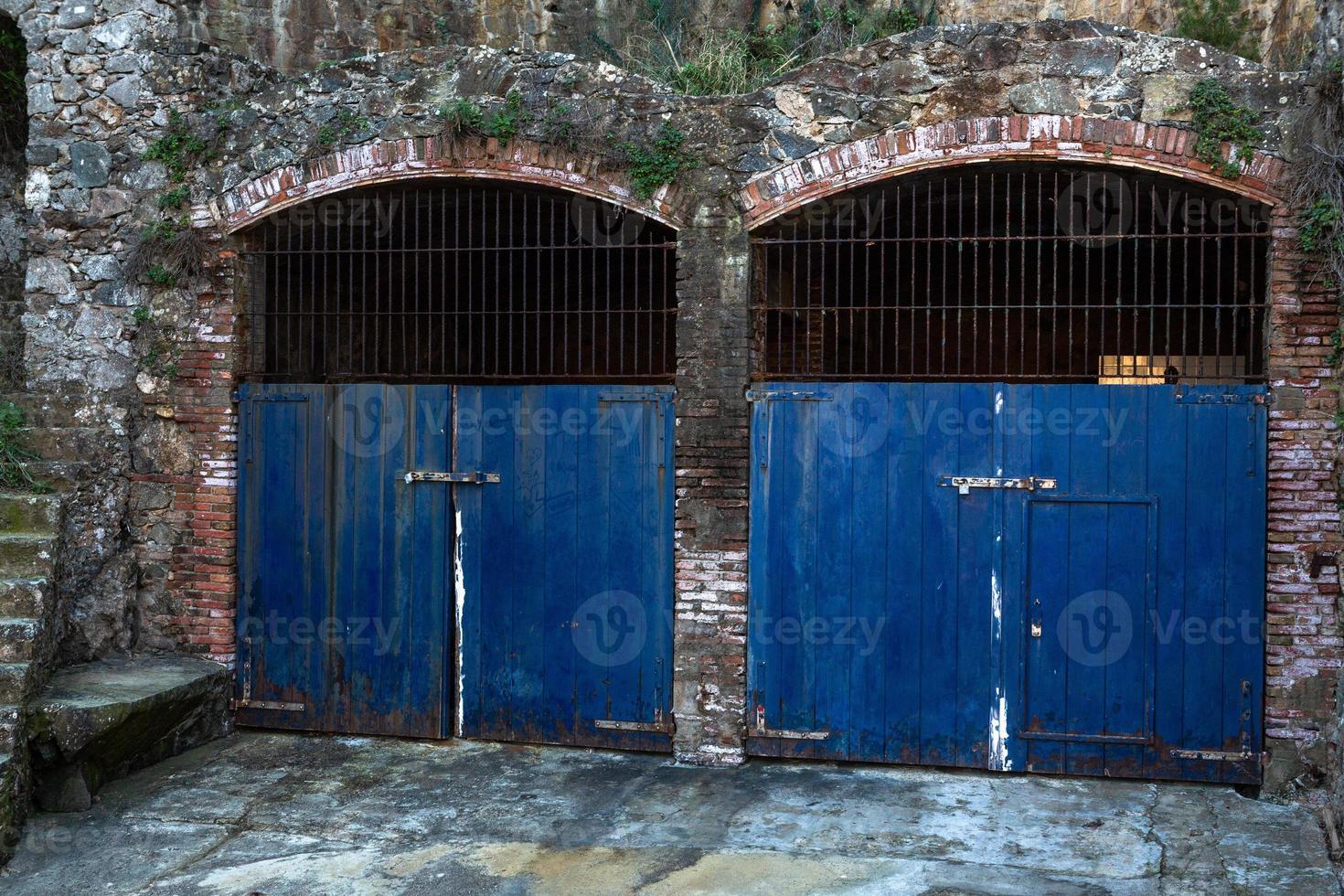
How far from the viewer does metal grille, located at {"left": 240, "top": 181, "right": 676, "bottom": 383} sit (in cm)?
714

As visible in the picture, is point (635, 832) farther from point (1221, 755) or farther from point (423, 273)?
point (423, 273)

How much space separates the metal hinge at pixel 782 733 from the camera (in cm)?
670

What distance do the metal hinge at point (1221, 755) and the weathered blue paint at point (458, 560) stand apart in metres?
2.72

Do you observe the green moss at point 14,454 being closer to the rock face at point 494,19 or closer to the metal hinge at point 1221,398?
the rock face at point 494,19

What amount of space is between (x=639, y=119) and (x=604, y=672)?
10.3ft

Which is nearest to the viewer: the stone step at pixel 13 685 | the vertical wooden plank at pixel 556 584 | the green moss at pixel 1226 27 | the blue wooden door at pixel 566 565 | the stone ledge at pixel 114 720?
the stone step at pixel 13 685

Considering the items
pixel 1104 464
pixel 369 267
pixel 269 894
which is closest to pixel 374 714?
pixel 269 894

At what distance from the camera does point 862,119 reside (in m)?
6.48

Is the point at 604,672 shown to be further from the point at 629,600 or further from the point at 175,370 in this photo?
the point at 175,370

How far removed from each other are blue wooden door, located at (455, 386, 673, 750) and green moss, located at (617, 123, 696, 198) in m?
1.18

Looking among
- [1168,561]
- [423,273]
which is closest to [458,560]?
[423,273]

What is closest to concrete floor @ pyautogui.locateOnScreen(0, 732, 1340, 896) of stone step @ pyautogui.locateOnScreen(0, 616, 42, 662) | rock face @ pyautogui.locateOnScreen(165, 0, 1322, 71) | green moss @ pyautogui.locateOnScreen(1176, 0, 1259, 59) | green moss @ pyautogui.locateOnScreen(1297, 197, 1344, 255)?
stone step @ pyautogui.locateOnScreen(0, 616, 42, 662)

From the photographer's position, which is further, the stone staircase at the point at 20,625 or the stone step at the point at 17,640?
the stone step at the point at 17,640

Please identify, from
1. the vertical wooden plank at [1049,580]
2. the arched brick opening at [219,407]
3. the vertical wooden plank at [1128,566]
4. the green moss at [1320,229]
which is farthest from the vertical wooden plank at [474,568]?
the green moss at [1320,229]
